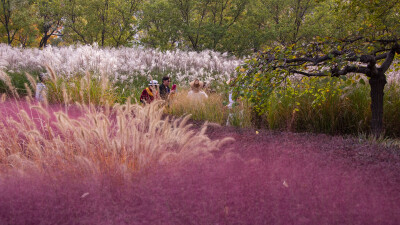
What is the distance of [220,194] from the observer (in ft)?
5.62

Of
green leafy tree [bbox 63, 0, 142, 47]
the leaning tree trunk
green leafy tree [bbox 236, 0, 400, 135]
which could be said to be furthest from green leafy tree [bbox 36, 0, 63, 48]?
the leaning tree trunk

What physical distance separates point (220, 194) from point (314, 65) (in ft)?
7.92

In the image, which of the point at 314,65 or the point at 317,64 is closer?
the point at 314,65

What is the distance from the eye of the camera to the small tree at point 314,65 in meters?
3.43

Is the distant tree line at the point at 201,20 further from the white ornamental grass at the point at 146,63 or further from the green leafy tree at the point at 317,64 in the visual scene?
the green leafy tree at the point at 317,64

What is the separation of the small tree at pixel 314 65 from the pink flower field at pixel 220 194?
124 cm

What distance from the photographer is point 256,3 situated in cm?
2102

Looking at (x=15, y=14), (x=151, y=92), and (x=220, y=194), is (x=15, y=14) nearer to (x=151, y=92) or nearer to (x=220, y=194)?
(x=151, y=92)

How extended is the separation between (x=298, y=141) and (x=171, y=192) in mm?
1774

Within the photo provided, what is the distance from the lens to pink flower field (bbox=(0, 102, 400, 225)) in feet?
5.04

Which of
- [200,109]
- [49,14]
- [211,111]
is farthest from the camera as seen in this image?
[49,14]

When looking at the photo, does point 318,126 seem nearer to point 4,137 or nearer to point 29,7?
point 4,137

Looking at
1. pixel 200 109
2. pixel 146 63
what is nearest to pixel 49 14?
pixel 146 63

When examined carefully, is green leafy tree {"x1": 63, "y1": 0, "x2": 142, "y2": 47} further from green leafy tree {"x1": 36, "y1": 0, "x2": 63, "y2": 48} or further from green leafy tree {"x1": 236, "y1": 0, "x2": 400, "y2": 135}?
green leafy tree {"x1": 236, "y1": 0, "x2": 400, "y2": 135}
